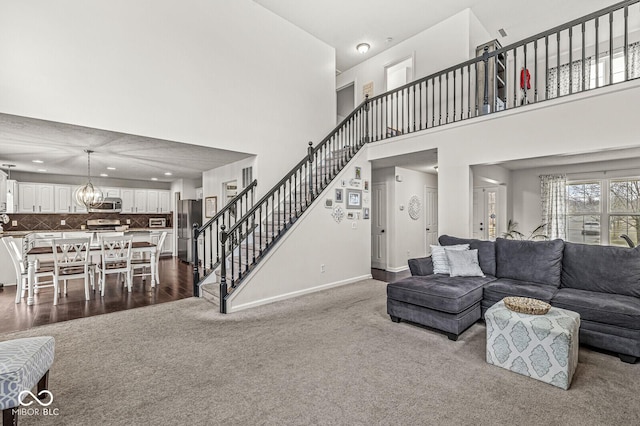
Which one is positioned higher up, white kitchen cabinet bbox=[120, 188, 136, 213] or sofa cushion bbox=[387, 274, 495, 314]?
white kitchen cabinet bbox=[120, 188, 136, 213]

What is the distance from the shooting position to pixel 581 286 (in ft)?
11.1

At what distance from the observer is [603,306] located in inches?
109

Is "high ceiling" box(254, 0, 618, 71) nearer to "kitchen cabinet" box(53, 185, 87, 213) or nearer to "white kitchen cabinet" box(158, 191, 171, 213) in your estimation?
"white kitchen cabinet" box(158, 191, 171, 213)

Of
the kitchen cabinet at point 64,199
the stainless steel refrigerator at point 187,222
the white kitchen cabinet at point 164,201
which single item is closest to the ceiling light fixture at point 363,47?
the stainless steel refrigerator at point 187,222

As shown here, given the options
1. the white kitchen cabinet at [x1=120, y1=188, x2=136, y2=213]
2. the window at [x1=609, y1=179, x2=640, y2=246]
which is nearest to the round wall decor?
the window at [x1=609, y1=179, x2=640, y2=246]

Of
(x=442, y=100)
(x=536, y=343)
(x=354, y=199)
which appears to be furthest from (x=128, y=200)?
(x=536, y=343)

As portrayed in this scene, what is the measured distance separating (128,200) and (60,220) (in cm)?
177

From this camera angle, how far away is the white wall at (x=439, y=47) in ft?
19.1

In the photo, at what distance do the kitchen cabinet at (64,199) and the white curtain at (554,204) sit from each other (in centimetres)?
1186

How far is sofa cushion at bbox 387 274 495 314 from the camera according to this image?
10.3 ft

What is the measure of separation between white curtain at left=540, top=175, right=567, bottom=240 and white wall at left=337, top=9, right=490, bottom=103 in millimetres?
3388

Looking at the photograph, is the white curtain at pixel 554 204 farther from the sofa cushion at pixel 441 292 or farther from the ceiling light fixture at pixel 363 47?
the ceiling light fixture at pixel 363 47

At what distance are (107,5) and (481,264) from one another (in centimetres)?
612

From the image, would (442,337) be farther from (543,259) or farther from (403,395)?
(543,259)
